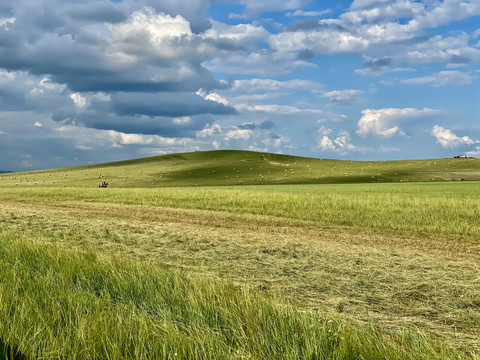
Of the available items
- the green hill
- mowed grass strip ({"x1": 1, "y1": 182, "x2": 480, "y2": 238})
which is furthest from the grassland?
the green hill

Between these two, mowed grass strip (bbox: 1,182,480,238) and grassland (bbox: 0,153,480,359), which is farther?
mowed grass strip (bbox: 1,182,480,238)

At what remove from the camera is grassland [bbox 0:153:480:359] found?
4289mm

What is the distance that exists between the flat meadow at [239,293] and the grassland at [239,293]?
1.0 inches

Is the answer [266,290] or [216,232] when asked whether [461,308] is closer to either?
[266,290]

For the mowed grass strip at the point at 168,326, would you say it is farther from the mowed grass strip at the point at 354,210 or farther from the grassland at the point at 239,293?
the mowed grass strip at the point at 354,210

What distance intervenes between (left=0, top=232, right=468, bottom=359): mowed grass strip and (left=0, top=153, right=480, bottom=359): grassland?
0.07 ft

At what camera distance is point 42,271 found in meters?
7.29

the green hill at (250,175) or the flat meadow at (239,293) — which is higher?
the green hill at (250,175)

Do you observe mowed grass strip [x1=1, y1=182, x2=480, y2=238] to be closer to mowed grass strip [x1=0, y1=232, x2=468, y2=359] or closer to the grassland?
the grassland

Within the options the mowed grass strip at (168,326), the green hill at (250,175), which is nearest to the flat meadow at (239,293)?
the mowed grass strip at (168,326)

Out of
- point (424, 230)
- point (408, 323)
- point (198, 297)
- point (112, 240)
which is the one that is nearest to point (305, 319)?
point (198, 297)

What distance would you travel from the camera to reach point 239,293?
20.3 ft

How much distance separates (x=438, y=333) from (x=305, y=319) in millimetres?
2120

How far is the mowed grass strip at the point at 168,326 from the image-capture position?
13.5 feet
